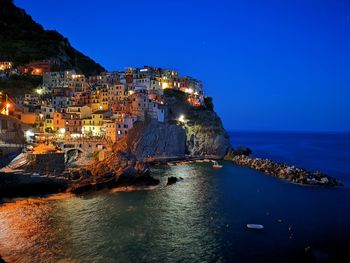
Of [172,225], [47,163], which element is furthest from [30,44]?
[172,225]

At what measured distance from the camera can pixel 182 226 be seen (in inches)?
1113

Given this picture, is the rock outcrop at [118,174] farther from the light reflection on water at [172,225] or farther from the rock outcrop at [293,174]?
the rock outcrop at [293,174]

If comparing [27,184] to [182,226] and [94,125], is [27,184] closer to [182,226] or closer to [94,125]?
[182,226]

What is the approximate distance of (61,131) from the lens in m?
61.9

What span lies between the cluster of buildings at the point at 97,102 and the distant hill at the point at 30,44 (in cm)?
2084

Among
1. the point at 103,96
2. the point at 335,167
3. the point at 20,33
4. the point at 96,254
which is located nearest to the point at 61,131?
the point at 103,96

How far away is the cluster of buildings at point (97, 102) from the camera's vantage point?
6156 centimetres

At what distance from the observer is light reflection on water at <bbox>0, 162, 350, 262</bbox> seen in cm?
2288

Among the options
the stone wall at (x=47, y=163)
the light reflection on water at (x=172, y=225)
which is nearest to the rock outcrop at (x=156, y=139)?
the stone wall at (x=47, y=163)

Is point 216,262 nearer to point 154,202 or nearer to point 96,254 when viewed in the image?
point 96,254

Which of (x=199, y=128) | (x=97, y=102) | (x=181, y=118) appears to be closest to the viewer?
(x=97, y=102)

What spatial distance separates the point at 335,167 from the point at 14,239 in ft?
203

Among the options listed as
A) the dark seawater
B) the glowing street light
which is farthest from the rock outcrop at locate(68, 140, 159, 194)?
the glowing street light

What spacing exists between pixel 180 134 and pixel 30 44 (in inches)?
2900
